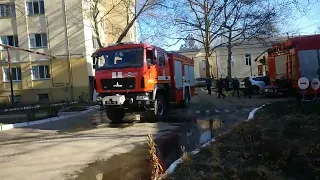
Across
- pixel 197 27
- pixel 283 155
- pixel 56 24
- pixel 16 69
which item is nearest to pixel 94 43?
pixel 56 24

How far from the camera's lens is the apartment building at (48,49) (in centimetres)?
3173

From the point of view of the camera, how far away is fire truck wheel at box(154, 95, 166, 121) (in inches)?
552

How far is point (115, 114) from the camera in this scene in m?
14.9

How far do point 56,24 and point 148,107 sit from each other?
21.4m

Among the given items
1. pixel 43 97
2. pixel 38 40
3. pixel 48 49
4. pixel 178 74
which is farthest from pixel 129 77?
pixel 38 40

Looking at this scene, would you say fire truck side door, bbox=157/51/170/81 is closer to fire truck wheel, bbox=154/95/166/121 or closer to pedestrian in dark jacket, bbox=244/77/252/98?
fire truck wheel, bbox=154/95/166/121

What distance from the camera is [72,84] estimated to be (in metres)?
31.9

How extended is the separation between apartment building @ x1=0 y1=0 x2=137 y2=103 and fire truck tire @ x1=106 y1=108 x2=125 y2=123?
17.2 meters

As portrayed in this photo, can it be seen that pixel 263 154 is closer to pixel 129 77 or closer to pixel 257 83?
pixel 129 77

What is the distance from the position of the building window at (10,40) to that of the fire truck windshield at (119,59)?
21932 mm

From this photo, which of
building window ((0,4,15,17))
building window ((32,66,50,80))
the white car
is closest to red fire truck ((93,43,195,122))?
the white car

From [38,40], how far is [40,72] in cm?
292

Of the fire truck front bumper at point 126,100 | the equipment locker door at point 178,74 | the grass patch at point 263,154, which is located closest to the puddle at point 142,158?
the grass patch at point 263,154

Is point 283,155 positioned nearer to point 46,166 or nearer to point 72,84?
point 46,166
